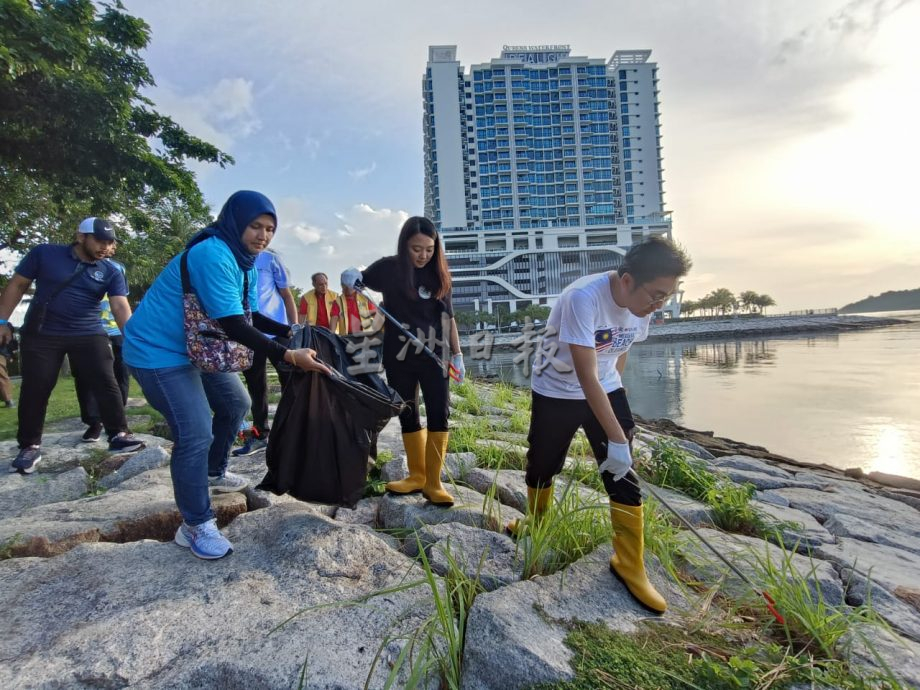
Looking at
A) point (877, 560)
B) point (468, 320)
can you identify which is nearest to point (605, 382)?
point (877, 560)

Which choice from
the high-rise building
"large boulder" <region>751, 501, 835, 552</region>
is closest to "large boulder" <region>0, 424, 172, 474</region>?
"large boulder" <region>751, 501, 835, 552</region>

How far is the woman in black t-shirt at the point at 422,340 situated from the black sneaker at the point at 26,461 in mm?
2505

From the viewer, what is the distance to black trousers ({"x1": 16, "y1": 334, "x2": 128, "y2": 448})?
10.4 feet

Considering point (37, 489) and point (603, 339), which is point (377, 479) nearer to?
point (603, 339)

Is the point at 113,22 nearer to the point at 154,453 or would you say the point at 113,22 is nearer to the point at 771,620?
the point at 154,453

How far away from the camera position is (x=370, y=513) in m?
2.56

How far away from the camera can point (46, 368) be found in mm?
3217

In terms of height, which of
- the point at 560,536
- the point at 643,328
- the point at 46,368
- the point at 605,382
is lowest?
the point at 560,536

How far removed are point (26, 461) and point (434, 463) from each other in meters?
2.81

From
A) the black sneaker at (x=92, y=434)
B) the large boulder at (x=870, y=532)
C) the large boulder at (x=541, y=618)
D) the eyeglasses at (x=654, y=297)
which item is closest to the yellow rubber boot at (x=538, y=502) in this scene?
the large boulder at (x=541, y=618)

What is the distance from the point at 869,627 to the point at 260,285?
3.67 metres

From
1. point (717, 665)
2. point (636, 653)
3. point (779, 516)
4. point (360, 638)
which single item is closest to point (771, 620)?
point (717, 665)

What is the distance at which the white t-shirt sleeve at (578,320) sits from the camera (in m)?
1.77

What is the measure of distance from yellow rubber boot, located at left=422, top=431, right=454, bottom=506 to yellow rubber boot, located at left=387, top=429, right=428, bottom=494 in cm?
7
